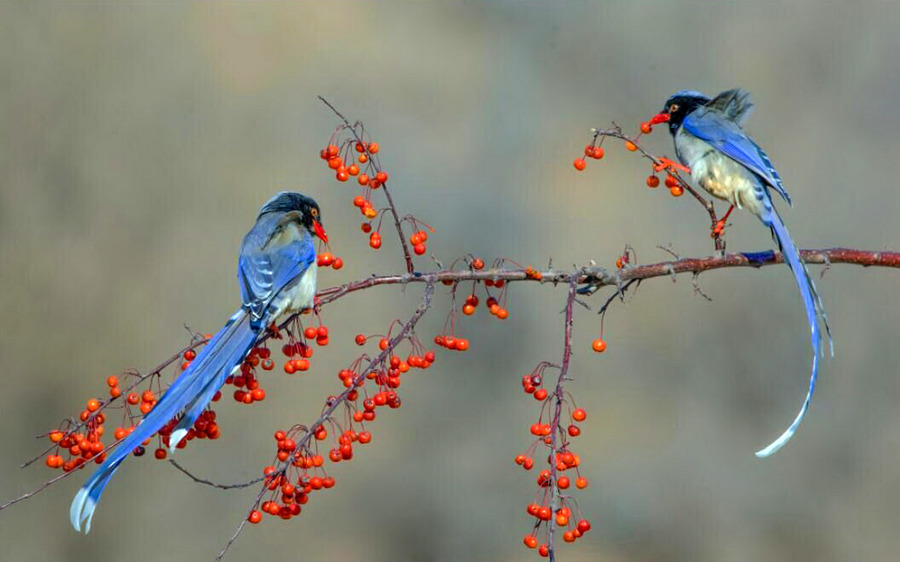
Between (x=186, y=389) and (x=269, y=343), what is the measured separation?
10.5ft

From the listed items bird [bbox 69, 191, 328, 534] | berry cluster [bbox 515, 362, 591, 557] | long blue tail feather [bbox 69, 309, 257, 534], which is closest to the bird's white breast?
berry cluster [bbox 515, 362, 591, 557]

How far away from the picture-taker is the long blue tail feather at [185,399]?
8.18 ft

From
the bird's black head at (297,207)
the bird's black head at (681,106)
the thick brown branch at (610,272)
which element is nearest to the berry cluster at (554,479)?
the thick brown branch at (610,272)

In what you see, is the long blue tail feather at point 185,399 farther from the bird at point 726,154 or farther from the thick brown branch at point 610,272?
the bird at point 726,154

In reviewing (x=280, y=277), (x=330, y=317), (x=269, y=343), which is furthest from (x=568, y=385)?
(x=280, y=277)

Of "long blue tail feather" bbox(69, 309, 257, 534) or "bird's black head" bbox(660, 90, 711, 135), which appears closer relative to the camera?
"long blue tail feather" bbox(69, 309, 257, 534)

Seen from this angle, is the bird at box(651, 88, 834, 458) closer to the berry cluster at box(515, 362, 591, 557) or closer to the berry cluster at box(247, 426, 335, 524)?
the berry cluster at box(515, 362, 591, 557)

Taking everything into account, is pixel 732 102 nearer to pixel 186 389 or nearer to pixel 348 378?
pixel 348 378

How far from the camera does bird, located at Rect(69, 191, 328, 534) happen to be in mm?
2553

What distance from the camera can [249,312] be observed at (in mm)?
3135

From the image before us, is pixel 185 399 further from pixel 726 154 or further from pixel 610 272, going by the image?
pixel 726 154

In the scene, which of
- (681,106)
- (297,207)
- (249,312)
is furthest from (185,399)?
(681,106)

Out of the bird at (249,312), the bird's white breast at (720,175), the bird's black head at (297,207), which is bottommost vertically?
the bird at (249,312)

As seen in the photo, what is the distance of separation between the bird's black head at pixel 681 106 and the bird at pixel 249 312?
56.8 inches
